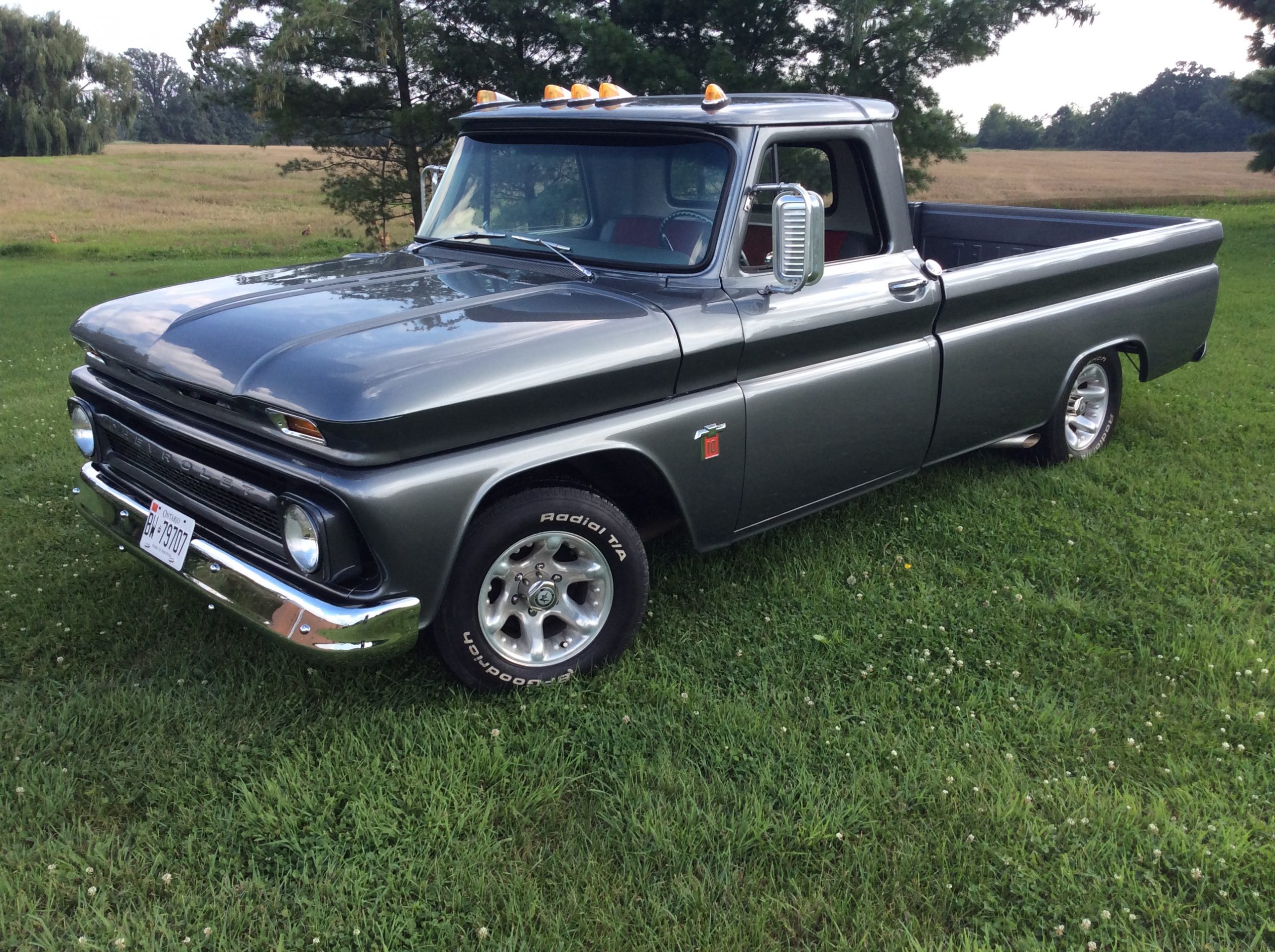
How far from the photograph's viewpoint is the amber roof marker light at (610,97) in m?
3.94

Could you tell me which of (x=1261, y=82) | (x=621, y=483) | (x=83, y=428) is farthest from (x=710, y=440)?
(x=1261, y=82)

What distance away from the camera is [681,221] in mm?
3580

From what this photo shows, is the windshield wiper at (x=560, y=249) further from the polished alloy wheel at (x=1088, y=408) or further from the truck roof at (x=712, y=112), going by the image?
the polished alloy wheel at (x=1088, y=408)

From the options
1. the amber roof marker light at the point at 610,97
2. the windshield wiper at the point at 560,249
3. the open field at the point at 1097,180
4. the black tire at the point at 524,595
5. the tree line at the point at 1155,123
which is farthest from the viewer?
the tree line at the point at 1155,123

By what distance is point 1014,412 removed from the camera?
4.59 m

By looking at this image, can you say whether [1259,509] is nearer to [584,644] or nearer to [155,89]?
[584,644]

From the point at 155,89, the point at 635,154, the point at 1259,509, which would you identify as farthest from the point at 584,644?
the point at 155,89

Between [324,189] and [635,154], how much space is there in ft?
43.0

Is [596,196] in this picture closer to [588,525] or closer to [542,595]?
[588,525]

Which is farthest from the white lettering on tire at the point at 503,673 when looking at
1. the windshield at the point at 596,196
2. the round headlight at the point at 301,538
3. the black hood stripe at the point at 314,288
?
the windshield at the point at 596,196

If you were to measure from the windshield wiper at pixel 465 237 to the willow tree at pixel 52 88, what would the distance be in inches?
1961

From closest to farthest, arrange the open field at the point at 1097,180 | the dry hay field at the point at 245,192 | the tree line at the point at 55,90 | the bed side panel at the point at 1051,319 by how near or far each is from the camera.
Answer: the bed side panel at the point at 1051,319
the dry hay field at the point at 245,192
the open field at the point at 1097,180
the tree line at the point at 55,90

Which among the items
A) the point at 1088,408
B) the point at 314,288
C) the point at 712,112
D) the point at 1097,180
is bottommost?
the point at 1088,408

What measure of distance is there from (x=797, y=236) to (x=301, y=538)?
187cm
